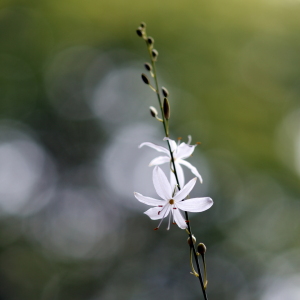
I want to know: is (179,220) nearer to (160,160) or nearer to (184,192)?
(184,192)

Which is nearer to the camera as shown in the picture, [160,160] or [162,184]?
[162,184]

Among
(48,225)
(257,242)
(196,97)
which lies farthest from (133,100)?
(257,242)

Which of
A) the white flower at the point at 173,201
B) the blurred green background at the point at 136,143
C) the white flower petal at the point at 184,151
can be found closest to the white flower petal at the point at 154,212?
the white flower at the point at 173,201

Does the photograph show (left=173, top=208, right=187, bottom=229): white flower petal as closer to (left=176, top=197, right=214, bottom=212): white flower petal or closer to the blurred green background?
(left=176, top=197, right=214, bottom=212): white flower petal

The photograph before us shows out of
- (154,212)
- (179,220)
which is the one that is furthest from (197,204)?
(154,212)

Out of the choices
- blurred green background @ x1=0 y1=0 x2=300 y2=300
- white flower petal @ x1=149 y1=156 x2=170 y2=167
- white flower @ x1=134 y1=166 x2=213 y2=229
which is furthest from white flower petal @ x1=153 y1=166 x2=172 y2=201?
blurred green background @ x1=0 y1=0 x2=300 y2=300

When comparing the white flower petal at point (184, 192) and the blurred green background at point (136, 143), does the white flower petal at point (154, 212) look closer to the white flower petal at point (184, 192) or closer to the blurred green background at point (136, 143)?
the white flower petal at point (184, 192)

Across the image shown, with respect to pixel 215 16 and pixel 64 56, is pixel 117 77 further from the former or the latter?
pixel 215 16
